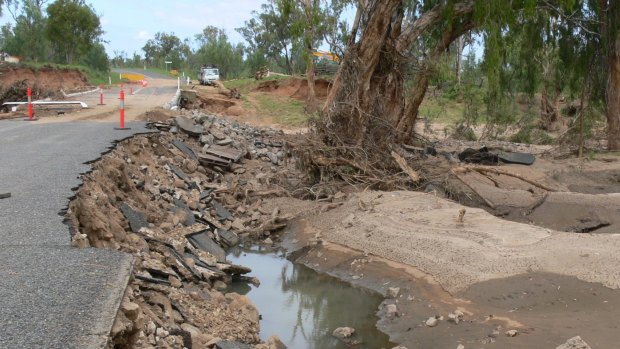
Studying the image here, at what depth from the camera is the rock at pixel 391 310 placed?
27.5 ft

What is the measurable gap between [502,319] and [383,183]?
21.4ft

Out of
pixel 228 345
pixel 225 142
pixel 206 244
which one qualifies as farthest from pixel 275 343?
pixel 225 142

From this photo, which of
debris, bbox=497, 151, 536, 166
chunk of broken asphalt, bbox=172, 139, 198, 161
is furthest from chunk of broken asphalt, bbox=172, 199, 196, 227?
debris, bbox=497, 151, 536, 166

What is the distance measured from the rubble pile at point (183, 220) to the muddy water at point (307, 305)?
0.46 m

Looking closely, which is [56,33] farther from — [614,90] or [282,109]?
[614,90]

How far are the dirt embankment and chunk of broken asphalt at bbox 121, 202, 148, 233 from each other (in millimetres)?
17273

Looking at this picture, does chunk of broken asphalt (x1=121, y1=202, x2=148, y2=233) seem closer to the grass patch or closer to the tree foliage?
the grass patch

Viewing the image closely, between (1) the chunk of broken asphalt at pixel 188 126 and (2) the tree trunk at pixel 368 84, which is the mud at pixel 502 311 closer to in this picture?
(2) the tree trunk at pixel 368 84

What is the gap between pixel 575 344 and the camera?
623cm

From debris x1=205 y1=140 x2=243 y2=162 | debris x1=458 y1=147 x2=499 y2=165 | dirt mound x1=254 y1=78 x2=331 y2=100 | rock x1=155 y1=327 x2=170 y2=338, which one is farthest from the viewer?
dirt mound x1=254 y1=78 x2=331 y2=100

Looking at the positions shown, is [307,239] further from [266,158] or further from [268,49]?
[268,49]

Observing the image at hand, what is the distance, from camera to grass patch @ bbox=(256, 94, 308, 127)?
32.2 m

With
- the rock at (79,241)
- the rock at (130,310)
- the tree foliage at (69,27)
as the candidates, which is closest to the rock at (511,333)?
the rock at (130,310)

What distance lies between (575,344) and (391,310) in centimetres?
269
